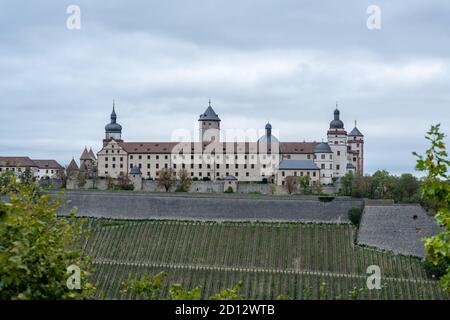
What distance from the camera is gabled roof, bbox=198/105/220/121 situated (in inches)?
3587

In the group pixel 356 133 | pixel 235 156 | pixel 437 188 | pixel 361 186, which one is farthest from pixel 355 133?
pixel 437 188

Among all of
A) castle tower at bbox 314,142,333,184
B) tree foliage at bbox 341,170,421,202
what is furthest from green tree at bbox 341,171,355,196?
castle tower at bbox 314,142,333,184

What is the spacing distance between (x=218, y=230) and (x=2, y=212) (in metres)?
43.8

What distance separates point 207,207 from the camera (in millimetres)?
56812

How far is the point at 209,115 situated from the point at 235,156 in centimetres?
885

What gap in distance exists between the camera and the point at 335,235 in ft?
166

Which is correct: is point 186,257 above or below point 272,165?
below

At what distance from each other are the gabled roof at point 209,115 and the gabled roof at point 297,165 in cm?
1392

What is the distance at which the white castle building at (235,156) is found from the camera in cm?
8188

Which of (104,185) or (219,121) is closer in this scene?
(104,185)

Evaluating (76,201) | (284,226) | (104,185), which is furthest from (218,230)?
(104,185)

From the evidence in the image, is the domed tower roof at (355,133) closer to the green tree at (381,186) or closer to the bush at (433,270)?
the green tree at (381,186)
